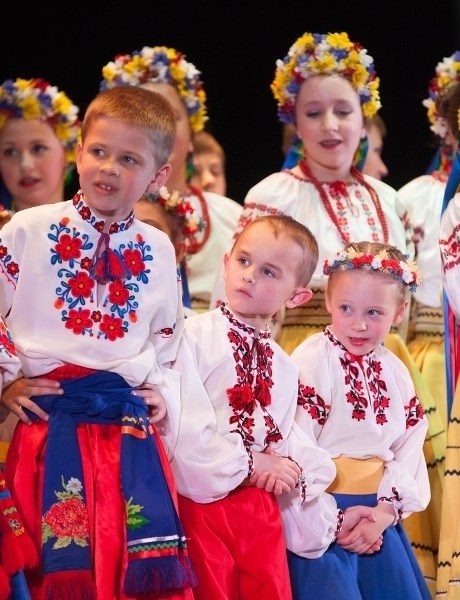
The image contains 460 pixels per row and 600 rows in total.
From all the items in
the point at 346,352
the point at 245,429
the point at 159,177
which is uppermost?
the point at 159,177

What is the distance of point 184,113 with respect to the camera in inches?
221

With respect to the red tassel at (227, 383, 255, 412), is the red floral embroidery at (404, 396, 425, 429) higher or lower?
lower

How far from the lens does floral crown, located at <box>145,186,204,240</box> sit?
4.74 meters

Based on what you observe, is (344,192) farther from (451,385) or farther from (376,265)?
(376,265)

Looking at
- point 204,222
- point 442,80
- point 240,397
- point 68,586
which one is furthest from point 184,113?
point 68,586

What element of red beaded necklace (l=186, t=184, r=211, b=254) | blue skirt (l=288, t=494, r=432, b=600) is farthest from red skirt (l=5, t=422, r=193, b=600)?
red beaded necklace (l=186, t=184, r=211, b=254)

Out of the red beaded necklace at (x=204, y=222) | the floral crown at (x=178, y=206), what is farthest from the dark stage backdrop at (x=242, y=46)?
the floral crown at (x=178, y=206)

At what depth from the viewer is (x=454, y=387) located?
4.54 meters

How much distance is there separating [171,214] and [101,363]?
5.16ft

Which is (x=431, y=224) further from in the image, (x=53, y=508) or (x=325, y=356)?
(x=53, y=508)

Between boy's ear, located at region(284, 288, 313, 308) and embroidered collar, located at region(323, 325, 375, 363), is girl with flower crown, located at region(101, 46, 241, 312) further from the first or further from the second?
boy's ear, located at region(284, 288, 313, 308)

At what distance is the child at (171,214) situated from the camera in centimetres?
468

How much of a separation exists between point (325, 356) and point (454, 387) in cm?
88

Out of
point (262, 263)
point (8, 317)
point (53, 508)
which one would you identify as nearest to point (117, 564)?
point (53, 508)
